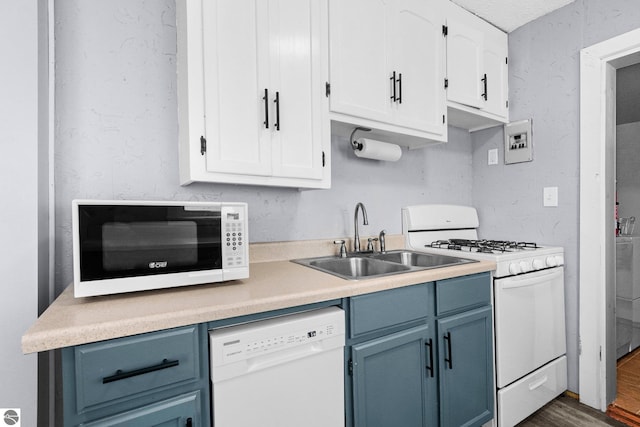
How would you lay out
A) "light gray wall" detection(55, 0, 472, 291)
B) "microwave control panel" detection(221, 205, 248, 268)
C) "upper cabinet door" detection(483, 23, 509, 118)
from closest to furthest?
"microwave control panel" detection(221, 205, 248, 268) < "light gray wall" detection(55, 0, 472, 291) < "upper cabinet door" detection(483, 23, 509, 118)

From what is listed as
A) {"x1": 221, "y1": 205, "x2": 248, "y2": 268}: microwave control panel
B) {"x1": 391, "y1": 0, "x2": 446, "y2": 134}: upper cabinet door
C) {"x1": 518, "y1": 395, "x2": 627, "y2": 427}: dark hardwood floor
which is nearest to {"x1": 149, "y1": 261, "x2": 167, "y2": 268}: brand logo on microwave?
{"x1": 221, "y1": 205, "x2": 248, "y2": 268}: microwave control panel

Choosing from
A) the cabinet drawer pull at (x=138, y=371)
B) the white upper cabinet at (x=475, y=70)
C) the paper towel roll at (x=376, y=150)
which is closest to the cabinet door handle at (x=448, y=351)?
the paper towel roll at (x=376, y=150)

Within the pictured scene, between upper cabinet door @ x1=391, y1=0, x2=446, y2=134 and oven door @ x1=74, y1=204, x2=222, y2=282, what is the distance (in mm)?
1185

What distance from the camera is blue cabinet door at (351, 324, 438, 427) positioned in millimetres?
1178

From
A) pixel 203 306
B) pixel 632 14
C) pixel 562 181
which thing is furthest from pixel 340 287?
pixel 632 14

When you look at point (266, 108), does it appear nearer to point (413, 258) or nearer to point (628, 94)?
point (413, 258)

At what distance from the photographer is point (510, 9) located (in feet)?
6.68

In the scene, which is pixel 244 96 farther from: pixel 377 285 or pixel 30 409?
pixel 30 409

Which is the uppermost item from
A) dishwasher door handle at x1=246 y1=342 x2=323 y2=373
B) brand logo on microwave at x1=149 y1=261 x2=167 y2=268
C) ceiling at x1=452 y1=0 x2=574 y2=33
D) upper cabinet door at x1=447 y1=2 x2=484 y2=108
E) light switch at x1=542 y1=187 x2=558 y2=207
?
ceiling at x1=452 y1=0 x2=574 y2=33

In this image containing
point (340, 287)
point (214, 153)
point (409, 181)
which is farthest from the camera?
point (409, 181)

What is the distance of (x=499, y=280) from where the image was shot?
161cm

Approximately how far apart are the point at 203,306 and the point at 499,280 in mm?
1438

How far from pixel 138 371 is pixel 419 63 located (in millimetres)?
1903

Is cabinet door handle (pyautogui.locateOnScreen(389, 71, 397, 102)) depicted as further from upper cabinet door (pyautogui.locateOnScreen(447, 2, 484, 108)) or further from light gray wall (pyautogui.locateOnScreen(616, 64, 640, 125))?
light gray wall (pyautogui.locateOnScreen(616, 64, 640, 125))
